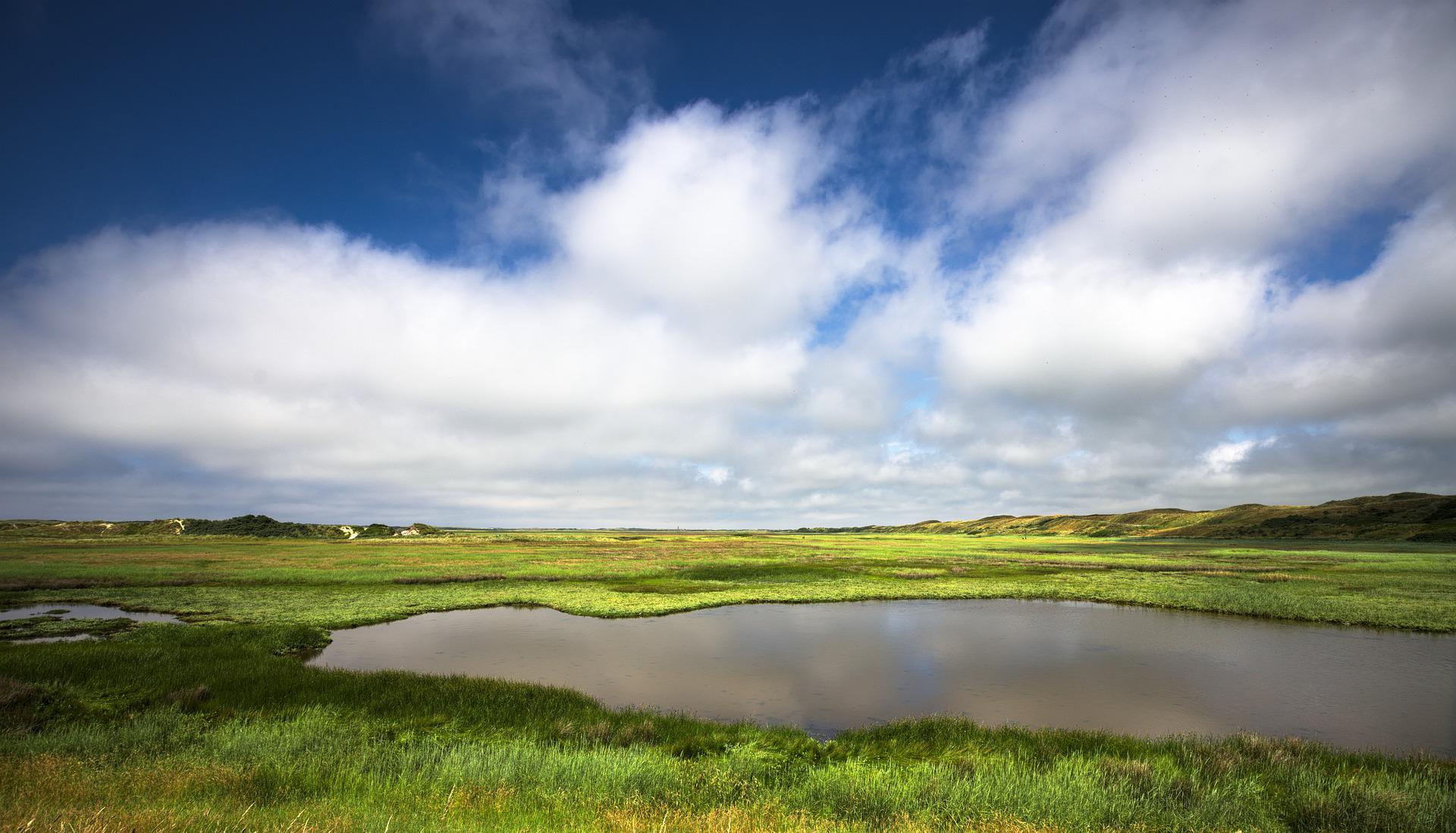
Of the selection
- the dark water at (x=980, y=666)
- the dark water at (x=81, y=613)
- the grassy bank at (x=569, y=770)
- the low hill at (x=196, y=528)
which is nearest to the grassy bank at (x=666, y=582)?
the dark water at (x=81, y=613)

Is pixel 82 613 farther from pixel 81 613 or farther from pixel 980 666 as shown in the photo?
pixel 980 666

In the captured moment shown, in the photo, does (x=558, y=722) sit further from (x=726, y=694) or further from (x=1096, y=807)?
(x=1096, y=807)

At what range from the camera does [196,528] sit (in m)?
142

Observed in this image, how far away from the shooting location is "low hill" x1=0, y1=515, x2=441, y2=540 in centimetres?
13350

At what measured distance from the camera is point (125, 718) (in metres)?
14.3

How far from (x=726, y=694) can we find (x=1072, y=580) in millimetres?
46896

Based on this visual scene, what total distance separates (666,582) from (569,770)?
41.8 meters

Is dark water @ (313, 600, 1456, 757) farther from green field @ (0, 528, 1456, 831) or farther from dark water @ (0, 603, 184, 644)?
dark water @ (0, 603, 184, 644)

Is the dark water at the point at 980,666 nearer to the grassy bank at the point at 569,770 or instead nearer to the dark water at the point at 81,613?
the grassy bank at the point at 569,770

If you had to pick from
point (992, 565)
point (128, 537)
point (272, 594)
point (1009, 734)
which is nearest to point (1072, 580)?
point (992, 565)

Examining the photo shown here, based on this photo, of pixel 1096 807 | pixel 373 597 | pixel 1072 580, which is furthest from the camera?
pixel 1072 580

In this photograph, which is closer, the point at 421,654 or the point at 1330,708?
the point at 1330,708

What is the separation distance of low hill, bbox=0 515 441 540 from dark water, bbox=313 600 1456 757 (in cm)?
14013

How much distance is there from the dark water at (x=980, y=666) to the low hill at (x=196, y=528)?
14013 centimetres
